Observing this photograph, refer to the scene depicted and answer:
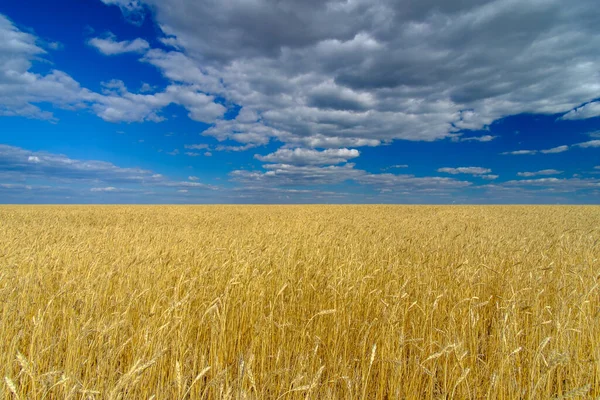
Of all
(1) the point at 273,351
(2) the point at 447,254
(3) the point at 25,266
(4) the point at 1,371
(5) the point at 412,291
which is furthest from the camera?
(2) the point at 447,254

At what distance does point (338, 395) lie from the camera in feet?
8.64

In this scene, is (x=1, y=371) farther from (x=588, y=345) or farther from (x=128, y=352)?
(x=588, y=345)

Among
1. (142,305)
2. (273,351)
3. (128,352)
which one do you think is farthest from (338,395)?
(142,305)

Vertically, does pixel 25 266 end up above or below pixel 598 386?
above

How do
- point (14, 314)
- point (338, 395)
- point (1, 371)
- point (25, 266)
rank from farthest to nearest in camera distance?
point (25, 266), point (14, 314), point (338, 395), point (1, 371)

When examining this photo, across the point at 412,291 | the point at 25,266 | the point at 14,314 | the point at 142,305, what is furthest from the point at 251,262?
the point at 25,266

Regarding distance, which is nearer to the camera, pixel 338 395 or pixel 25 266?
pixel 338 395

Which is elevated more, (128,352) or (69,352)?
(69,352)

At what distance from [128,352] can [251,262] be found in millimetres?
2545

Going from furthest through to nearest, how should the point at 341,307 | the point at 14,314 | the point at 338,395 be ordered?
the point at 341,307, the point at 14,314, the point at 338,395

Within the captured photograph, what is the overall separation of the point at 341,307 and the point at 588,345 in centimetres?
264

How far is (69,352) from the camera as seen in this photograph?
2670mm

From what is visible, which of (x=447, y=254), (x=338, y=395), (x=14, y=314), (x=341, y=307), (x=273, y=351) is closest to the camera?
(x=338, y=395)

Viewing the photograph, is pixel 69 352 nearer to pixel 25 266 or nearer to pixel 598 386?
pixel 25 266
